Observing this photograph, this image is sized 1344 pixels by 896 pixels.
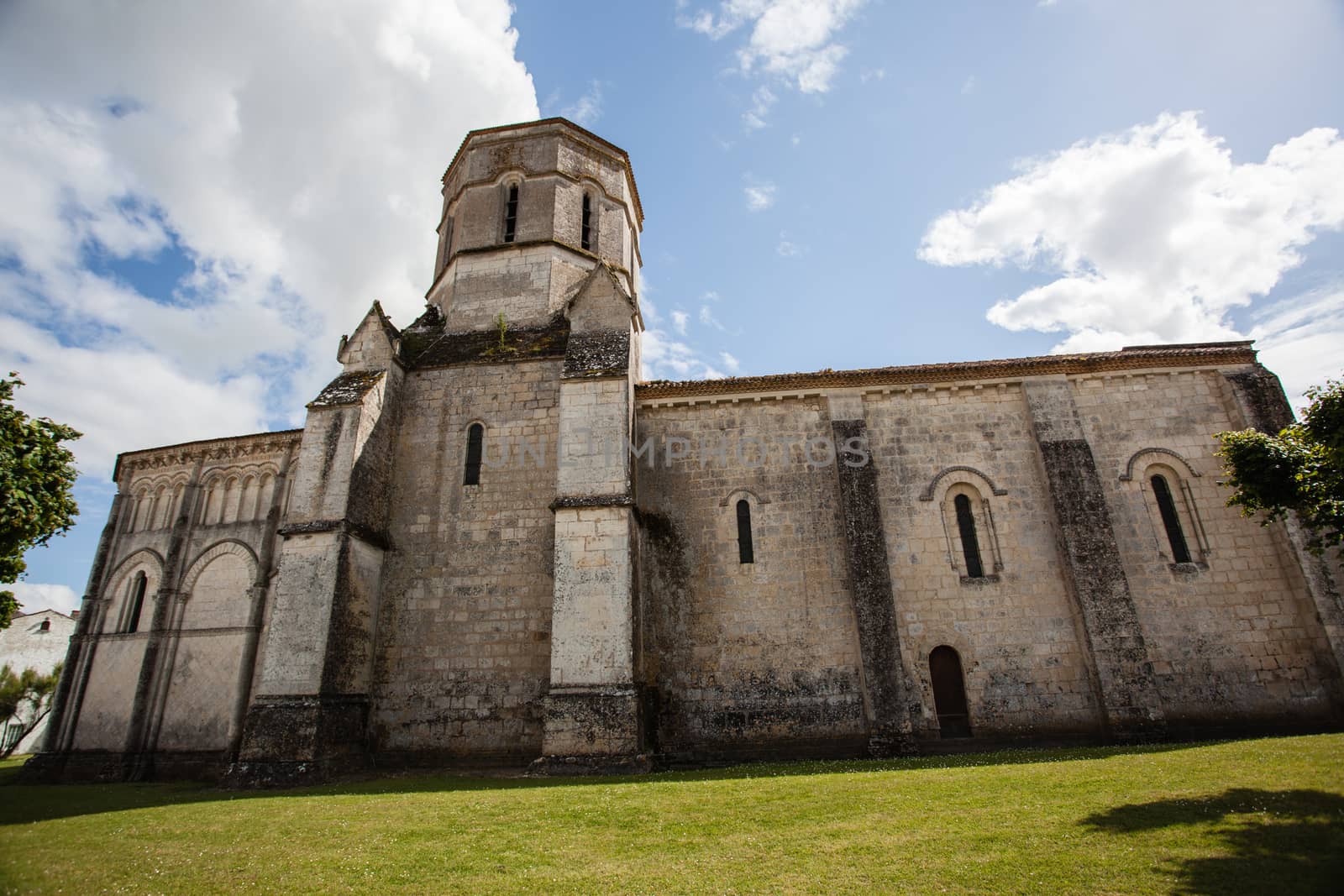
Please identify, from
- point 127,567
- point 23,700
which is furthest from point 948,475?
point 23,700

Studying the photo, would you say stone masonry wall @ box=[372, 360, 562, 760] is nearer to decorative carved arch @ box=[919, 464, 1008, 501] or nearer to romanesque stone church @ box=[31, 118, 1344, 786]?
romanesque stone church @ box=[31, 118, 1344, 786]

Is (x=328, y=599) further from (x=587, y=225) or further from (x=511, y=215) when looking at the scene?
(x=587, y=225)

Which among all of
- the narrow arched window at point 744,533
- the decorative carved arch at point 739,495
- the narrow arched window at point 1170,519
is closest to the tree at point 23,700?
the decorative carved arch at point 739,495

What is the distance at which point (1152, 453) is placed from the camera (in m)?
13.9

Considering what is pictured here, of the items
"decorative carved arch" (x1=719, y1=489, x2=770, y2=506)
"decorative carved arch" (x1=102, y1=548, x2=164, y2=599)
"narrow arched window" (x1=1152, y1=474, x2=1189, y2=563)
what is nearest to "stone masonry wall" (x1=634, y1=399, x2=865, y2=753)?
"decorative carved arch" (x1=719, y1=489, x2=770, y2=506)

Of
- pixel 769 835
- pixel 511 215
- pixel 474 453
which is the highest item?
pixel 511 215

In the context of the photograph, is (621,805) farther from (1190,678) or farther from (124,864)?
(1190,678)

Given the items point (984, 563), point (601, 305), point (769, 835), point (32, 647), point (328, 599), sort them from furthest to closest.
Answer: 1. point (32, 647)
2. point (601, 305)
3. point (984, 563)
4. point (328, 599)
5. point (769, 835)

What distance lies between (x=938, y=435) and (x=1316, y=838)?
9527 millimetres

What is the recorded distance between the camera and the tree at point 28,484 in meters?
10.5

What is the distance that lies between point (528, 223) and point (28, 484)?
1106 cm

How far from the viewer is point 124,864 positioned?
6.57 metres

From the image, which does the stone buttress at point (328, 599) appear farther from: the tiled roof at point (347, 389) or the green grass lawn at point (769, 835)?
the green grass lawn at point (769, 835)

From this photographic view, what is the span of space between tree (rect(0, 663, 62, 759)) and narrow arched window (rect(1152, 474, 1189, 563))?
138ft
